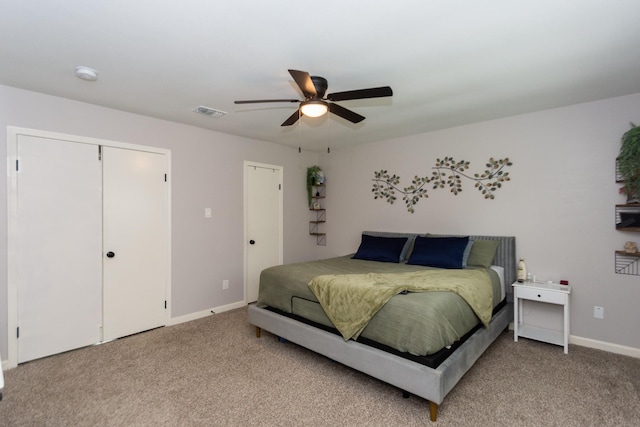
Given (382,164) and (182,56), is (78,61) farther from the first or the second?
(382,164)

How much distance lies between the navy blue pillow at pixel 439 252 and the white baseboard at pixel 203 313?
8.09 feet

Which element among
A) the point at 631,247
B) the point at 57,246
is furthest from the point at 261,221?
the point at 631,247

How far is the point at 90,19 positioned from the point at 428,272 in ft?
10.8

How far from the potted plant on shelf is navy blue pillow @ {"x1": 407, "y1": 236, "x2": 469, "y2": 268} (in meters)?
1.47

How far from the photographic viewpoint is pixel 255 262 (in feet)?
15.3

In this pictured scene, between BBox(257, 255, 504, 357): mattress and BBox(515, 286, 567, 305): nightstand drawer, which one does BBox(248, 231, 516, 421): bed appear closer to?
BBox(257, 255, 504, 357): mattress

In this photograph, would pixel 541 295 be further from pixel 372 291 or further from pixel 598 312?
pixel 372 291

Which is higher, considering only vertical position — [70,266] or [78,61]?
[78,61]

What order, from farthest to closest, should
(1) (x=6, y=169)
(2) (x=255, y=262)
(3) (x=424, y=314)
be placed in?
(2) (x=255, y=262) < (1) (x=6, y=169) < (3) (x=424, y=314)

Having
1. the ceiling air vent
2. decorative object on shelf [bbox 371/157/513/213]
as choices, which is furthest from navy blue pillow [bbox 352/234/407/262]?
the ceiling air vent

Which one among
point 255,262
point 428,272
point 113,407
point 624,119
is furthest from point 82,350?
point 624,119

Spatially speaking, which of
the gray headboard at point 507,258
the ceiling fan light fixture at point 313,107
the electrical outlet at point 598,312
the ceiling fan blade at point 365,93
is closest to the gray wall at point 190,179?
the ceiling fan light fixture at point 313,107

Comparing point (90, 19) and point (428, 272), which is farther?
point (428, 272)

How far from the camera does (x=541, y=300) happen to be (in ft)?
10.2
